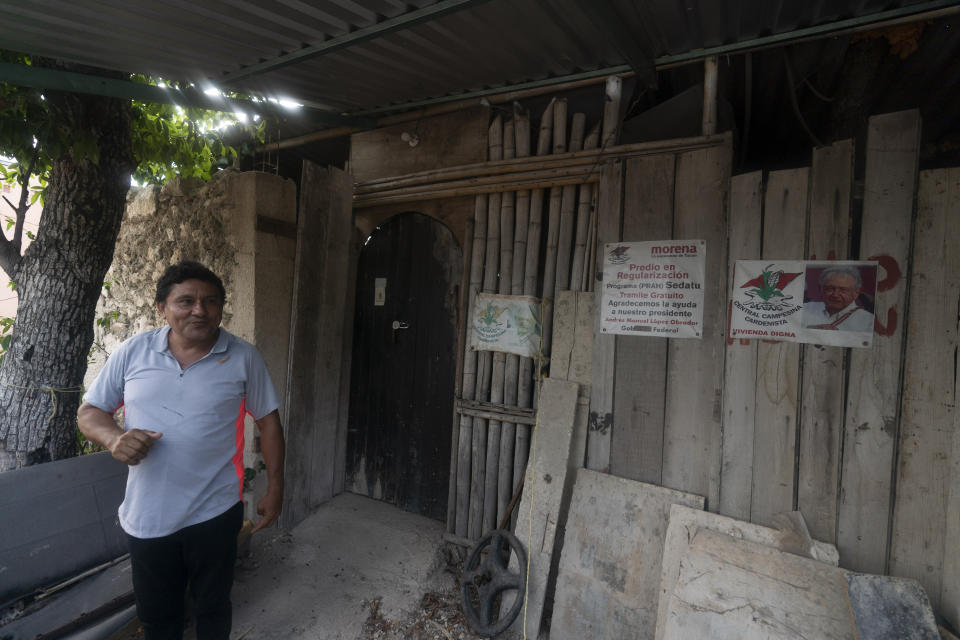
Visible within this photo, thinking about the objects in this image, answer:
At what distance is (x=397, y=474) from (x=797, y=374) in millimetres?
3134

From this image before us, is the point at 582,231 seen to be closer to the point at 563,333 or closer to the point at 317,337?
the point at 563,333

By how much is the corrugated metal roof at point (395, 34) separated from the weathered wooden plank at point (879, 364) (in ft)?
2.18

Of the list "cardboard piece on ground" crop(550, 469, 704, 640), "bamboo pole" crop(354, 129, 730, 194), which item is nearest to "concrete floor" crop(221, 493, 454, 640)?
"cardboard piece on ground" crop(550, 469, 704, 640)

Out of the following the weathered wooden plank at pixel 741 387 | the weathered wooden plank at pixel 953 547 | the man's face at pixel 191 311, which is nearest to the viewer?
the weathered wooden plank at pixel 953 547

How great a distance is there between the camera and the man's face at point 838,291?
2.19 m

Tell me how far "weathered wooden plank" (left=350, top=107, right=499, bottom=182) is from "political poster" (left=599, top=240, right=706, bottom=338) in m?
1.45

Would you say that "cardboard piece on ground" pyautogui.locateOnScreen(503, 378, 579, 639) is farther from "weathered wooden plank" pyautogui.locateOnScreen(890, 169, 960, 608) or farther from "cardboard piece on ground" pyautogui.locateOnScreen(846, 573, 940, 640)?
"weathered wooden plank" pyautogui.locateOnScreen(890, 169, 960, 608)

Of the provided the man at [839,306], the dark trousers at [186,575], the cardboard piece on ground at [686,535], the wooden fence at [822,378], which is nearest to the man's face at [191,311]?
the dark trousers at [186,575]

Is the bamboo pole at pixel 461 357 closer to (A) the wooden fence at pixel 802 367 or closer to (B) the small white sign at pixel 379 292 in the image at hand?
(A) the wooden fence at pixel 802 367

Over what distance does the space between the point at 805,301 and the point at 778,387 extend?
473 millimetres

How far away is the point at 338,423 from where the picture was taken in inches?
163

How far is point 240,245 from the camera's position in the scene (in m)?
Answer: 3.57

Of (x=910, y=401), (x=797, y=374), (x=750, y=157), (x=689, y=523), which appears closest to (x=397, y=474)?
(x=689, y=523)

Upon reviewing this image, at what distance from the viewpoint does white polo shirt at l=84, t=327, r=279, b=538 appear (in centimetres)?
197
